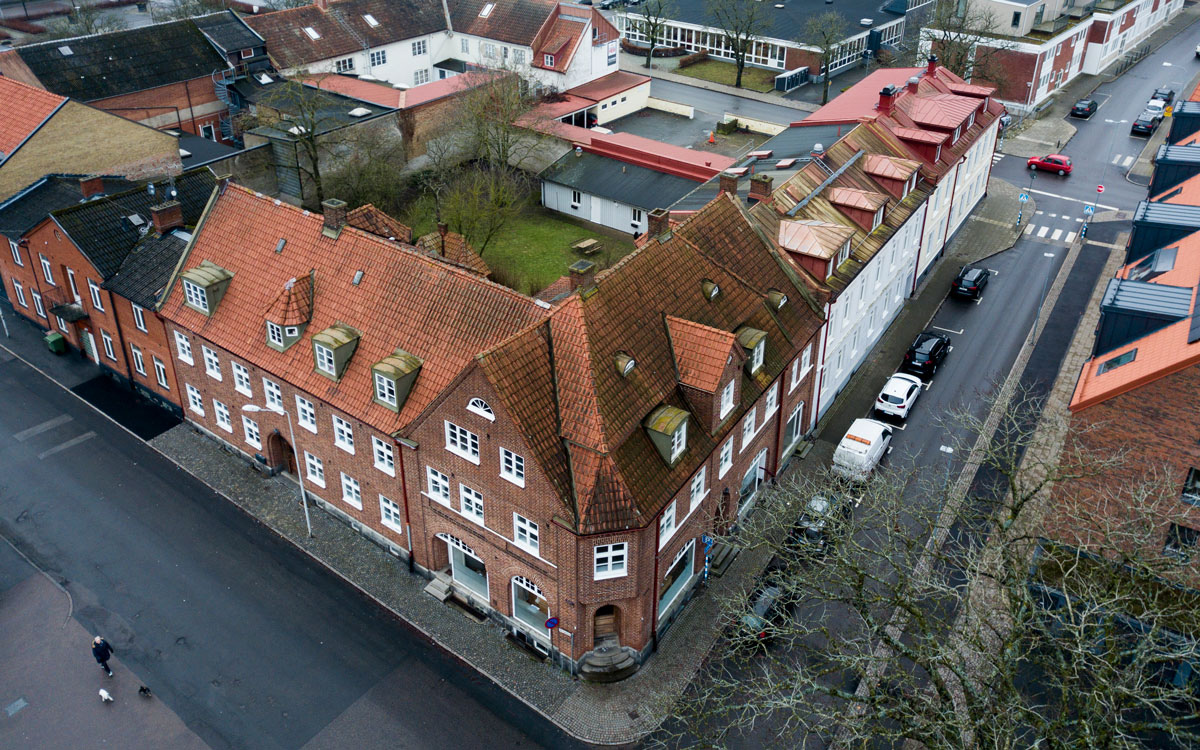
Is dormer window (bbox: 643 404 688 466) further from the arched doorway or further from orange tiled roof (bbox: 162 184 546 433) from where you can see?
the arched doorway

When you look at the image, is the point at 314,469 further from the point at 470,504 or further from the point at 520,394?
the point at 520,394

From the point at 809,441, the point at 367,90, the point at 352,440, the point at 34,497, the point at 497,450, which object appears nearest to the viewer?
the point at 497,450

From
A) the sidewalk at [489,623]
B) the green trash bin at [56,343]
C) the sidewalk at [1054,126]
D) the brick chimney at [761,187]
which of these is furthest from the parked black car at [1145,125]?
the green trash bin at [56,343]

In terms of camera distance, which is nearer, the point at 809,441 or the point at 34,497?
the point at 34,497

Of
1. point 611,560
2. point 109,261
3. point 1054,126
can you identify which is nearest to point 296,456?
point 109,261

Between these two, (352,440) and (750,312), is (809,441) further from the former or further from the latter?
(352,440)

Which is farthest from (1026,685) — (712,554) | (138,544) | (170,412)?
(170,412)

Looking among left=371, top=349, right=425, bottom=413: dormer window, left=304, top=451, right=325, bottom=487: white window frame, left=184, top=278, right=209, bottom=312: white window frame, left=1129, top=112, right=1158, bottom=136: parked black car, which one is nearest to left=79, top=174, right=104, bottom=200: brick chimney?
left=184, top=278, right=209, bottom=312: white window frame

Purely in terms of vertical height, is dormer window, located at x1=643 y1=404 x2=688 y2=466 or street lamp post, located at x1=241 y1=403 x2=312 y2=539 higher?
dormer window, located at x1=643 y1=404 x2=688 y2=466
